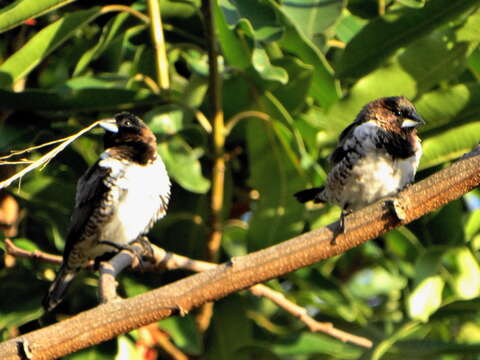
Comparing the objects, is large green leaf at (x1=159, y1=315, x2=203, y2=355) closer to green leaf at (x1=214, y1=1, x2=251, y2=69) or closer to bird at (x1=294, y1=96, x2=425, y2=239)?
bird at (x1=294, y1=96, x2=425, y2=239)

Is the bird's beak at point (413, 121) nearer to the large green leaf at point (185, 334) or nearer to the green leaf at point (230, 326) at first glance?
the green leaf at point (230, 326)

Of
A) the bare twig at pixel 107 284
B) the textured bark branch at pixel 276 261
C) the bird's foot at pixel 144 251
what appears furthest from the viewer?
the bird's foot at pixel 144 251

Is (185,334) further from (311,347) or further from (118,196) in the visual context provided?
(118,196)

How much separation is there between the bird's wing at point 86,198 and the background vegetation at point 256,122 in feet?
0.19

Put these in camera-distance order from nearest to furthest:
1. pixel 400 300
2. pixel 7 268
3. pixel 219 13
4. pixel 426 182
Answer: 1. pixel 426 182
2. pixel 219 13
3. pixel 7 268
4. pixel 400 300

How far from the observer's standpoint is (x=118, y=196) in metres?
4.06

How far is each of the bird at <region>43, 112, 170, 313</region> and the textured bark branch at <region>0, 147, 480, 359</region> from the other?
1.10 meters

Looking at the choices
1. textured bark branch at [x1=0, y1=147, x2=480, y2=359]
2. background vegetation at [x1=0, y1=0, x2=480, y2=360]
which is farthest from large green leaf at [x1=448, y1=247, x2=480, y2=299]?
textured bark branch at [x1=0, y1=147, x2=480, y2=359]

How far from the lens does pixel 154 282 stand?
3.86 metres

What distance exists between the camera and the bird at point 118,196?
371cm

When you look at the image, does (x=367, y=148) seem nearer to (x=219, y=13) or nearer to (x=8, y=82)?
(x=219, y=13)

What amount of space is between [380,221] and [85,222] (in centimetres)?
166

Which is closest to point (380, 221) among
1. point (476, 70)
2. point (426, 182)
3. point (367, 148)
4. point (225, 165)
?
point (426, 182)

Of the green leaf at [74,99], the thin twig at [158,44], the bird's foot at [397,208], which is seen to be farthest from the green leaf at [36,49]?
the bird's foot at [397,208]
